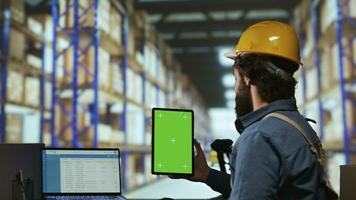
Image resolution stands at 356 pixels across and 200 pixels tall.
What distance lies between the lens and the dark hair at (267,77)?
4.45 ft

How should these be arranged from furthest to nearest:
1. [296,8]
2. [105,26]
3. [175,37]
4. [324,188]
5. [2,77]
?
[175,37] → [296,8] → [105,26] → [2,77] → [324,188]

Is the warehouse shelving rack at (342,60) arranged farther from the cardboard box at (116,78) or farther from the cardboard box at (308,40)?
the cardboard box at (116,78)

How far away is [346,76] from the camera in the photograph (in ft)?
18.2

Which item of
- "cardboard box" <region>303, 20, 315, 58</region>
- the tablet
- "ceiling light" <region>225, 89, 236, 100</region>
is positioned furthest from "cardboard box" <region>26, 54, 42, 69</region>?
"ceiling light" <region>225, 89, 236, 100</region>

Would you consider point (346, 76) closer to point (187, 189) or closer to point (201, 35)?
point (187, 189)

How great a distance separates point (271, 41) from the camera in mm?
1430

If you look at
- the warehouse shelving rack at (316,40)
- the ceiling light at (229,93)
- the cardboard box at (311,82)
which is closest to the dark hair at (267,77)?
the warehouse shelving rack at (316,40)

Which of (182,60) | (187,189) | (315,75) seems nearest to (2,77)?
(187,189)

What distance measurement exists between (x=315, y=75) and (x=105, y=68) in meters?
2.99

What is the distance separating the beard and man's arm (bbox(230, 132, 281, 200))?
0.19 meters

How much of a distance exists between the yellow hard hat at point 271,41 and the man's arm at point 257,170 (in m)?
0.27

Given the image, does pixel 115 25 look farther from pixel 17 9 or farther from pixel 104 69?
pixel 17 9

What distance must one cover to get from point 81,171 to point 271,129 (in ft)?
4.55

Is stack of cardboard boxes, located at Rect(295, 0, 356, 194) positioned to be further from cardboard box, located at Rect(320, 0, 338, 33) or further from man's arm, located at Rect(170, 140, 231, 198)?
man's arm, located at Rect(170, 140, 231, 198)
